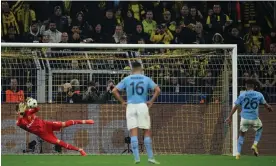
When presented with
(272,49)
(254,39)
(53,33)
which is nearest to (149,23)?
(53,33)

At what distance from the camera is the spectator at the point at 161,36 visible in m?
21.8

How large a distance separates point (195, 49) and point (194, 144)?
2573mm

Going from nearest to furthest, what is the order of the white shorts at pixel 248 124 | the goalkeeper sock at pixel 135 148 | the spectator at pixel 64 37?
the goalkeeper sock at pixel 135 148, the white shorts at pixel 248 124, the spectator at pixel 64 37

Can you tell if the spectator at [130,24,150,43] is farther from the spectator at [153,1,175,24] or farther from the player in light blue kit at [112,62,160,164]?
the player in light blue kit at [112,62,160,164]

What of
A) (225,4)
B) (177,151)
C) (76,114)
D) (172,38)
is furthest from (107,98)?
(225,4)

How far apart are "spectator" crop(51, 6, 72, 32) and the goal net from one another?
2.41 metres

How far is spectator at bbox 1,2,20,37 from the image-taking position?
21.7 m

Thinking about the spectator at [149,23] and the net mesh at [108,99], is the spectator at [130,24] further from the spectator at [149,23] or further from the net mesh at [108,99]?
the net mesh at [108,99]

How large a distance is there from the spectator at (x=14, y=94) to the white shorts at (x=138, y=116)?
627cm

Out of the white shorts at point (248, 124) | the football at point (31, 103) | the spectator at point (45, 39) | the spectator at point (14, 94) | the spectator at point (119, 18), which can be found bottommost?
the white shorts at point (248, 124)

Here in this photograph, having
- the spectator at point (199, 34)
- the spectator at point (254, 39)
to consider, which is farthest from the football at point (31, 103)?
the spectator at point (254, 39)

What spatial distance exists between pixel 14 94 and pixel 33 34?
10.1ft

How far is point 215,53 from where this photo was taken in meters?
19.4

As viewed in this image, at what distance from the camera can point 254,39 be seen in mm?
22641
